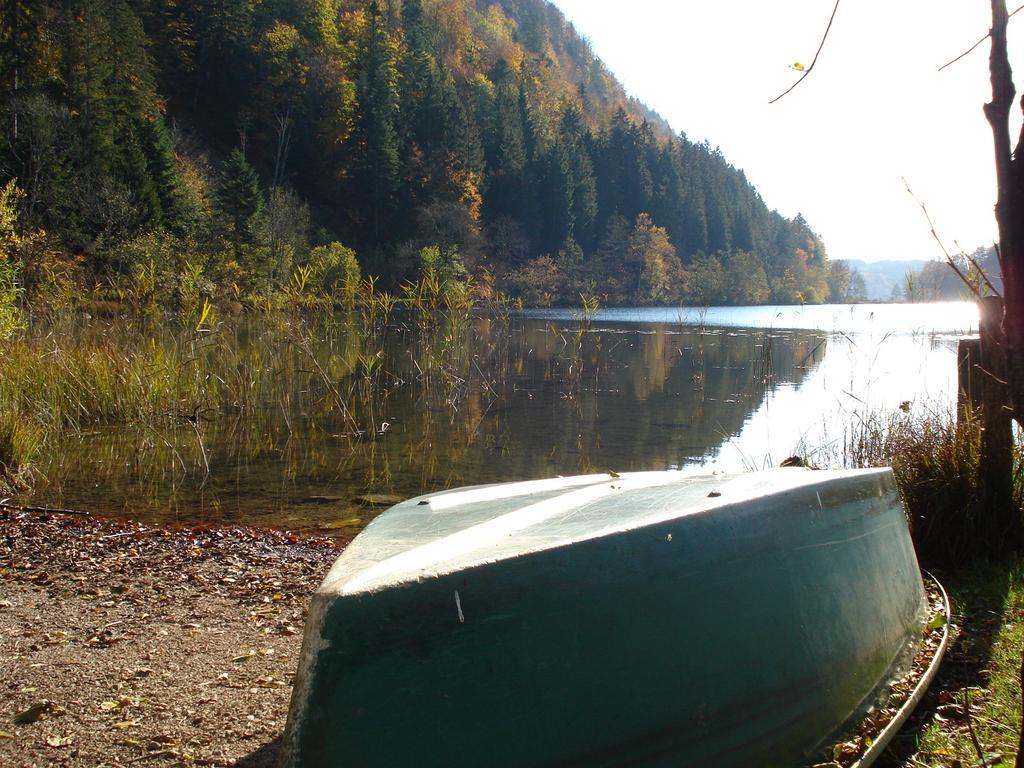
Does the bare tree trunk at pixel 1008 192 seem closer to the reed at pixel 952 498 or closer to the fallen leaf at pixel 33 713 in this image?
the fallen leaf at pixel 33 713

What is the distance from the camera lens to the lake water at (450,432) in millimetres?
6902

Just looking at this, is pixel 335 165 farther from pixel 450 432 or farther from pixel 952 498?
pixel 952 498

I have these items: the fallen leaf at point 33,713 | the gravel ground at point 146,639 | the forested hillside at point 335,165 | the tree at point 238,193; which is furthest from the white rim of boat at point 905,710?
the tree at point 238,193

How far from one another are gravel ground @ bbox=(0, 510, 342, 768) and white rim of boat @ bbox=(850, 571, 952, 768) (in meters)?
1.76

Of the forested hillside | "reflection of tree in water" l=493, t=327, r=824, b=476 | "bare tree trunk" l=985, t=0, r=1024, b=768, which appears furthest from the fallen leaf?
the forested hillside

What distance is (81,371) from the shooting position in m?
9.05

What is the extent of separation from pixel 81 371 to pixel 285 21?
6603 centimetres

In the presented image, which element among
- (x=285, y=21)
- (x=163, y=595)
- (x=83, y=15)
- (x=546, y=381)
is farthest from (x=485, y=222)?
(x=163, y=595)

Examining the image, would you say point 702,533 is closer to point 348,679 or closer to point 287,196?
point 348,679

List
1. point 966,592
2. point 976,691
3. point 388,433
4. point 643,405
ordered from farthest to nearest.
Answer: point 643,405
point 388,433
point 966,592
point 976,691

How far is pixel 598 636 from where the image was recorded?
1.96m

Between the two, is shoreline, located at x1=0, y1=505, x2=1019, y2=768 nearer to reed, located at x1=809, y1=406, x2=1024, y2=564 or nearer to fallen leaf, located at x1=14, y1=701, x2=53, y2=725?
fallen leaf, located at x1=14, y1=701, x2=53, y2=725

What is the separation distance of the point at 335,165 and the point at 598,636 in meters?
62.9

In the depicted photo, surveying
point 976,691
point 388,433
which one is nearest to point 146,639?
point 976,691
